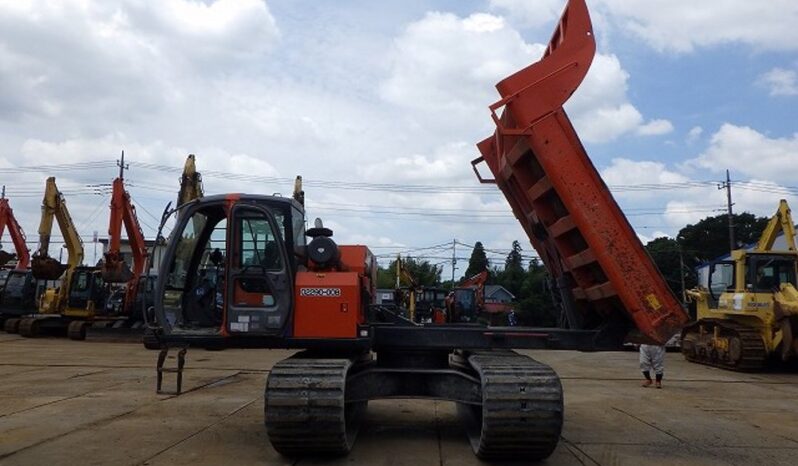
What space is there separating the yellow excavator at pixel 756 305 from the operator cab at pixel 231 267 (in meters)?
13.6

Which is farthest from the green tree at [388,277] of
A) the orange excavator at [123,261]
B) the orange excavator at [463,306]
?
the orange excavator at [123,261]

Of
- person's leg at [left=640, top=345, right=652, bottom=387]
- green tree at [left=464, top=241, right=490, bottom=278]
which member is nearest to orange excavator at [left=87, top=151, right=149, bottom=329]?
person's leg at [left=640, top=345, right=652, bottom=387]

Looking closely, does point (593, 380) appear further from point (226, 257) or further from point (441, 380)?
point (226, 257)

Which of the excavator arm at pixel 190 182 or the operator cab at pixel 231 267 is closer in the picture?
the operator cab at pixel 231 267

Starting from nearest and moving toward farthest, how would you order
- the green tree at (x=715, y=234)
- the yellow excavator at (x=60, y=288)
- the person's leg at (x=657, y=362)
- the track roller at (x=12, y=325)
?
1. the person's leg at (x=657, y=362)
2. the yellow excavator at (x=60, y=288)
3. the track roller at (x=12, y=325)
4. the green tree at (x=715, y=234)

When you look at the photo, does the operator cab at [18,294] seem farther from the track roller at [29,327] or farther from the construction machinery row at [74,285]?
the track roller at [29,327]

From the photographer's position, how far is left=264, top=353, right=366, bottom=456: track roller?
260 inches

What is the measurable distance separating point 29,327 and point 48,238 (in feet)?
11.7

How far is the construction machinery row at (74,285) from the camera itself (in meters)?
26.5

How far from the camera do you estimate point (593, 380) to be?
15461 millimetres

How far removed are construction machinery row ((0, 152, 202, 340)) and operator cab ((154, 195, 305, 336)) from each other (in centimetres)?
1910

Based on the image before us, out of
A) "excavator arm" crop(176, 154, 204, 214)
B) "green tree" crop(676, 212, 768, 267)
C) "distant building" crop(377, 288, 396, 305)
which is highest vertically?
"green tree" crop(676, 212, 768, 267)

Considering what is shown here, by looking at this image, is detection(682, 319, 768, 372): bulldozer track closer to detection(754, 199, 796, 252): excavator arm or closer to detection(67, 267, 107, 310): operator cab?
detection(754, 199, 796, 252): excavator arm

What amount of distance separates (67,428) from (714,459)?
7.40m
